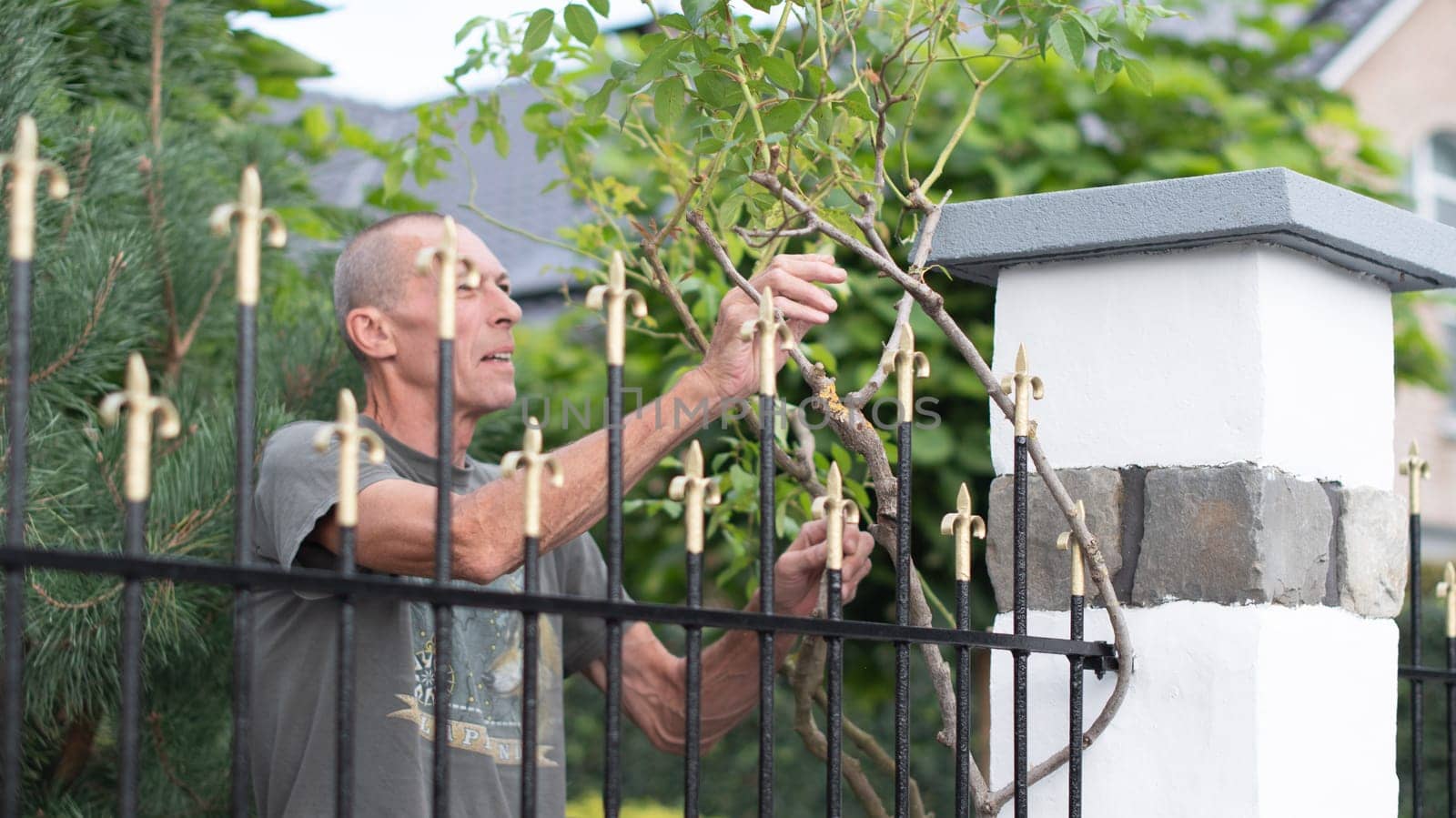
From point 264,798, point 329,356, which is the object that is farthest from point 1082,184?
point 264,798

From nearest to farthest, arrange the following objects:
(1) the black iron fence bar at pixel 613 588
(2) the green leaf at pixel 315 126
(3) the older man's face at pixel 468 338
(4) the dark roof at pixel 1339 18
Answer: (1) the black iron fence bar at pixel 613 588 < (3) the older man's face at pixel 468 338 < (2) the green leaf at pixel 315 126 < (4) the dark roof at pixel 1339 18

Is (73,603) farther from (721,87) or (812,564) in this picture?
(721,87)

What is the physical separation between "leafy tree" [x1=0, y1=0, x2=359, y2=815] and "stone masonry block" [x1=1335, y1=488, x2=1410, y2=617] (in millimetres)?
1865

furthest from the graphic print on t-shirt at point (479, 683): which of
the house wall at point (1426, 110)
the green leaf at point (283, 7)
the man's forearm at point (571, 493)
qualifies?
the house wall at point (1426, 110)

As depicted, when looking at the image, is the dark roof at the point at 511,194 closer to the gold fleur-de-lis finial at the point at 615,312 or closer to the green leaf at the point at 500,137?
the green leaf at the point at 500,137

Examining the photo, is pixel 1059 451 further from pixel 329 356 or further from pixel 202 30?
pixel 202 30

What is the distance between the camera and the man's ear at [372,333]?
2469mm

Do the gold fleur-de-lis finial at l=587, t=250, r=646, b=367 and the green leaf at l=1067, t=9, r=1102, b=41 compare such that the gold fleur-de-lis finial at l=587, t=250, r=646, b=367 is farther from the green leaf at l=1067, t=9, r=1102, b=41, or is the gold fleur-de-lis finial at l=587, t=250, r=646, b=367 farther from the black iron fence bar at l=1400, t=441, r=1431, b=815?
the black iron fence bar at l=1400, t=441, r=1431, b=815

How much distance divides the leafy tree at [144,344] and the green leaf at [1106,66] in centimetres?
162

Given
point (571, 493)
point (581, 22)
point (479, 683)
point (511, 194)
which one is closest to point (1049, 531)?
point (571, 493)

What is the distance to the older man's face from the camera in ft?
7.86

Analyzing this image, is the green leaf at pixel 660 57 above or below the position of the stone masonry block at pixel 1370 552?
above

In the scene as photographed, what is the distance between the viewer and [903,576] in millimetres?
1882

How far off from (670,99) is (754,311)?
12.3 inches
